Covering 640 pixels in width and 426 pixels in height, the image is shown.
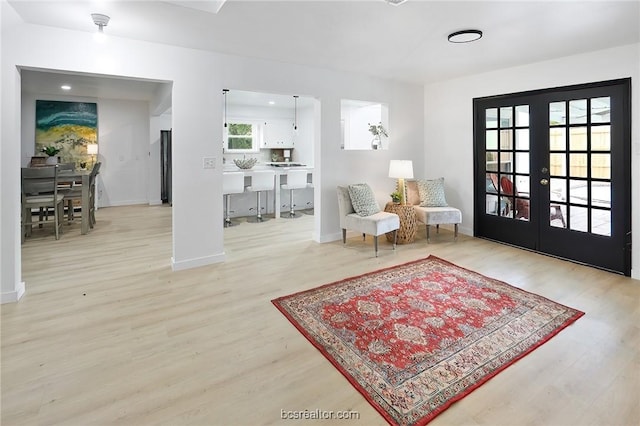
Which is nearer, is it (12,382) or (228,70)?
(12,382)

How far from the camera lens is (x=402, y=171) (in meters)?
5.12

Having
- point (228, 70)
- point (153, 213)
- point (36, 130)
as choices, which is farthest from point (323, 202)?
point (36, 130)

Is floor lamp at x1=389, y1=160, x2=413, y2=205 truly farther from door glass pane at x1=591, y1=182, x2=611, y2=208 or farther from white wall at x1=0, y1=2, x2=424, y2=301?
door glass pane at x1=591, y1=182, x2=611, y2=208

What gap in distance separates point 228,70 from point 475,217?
4.08 metres

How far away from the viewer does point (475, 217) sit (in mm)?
5391

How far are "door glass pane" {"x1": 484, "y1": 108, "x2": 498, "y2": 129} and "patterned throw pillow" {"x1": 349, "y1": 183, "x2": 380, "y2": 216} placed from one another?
2.03 metres

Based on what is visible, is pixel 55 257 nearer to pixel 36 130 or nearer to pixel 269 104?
pixel 36 130

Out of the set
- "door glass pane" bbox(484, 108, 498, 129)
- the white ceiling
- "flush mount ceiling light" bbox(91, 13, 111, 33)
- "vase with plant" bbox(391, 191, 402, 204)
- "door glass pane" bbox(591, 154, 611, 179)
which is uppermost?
the white ceiling

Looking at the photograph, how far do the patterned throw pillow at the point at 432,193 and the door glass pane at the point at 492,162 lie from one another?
684 mm

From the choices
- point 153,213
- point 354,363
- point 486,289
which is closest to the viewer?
→ point 354,363

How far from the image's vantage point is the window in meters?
9.23

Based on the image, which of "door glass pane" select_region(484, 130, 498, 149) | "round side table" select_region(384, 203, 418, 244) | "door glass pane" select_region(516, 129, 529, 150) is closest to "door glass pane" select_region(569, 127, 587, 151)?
"door glass pane" select_region(516, 129, 529, 150)

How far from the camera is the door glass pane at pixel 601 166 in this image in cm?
387

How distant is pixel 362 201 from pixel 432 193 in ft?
4.15
